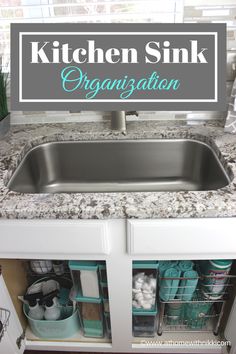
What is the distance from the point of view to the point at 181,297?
119 centimetres

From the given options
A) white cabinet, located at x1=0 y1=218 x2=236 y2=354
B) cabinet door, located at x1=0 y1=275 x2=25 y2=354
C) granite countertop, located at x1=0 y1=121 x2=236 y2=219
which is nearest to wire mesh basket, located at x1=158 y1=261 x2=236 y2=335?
white cabinet, located at x1=0 y1=218 x2=236 y2=354

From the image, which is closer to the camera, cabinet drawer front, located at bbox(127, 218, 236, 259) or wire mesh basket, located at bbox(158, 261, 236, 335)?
cabinet drawer front, located at bbox(127, 218, 236, 259)

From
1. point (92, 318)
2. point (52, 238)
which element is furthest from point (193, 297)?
point (52, 238)

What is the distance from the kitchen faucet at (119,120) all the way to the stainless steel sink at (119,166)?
65 mm

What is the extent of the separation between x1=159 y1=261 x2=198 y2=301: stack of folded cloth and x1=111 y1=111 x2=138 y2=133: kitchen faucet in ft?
2.03

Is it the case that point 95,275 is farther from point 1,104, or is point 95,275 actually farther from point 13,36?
point 13,36

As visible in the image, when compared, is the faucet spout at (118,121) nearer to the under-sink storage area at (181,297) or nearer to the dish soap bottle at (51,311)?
the under-sink storage area at (181,297)

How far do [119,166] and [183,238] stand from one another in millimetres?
564

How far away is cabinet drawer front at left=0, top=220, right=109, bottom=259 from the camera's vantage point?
2.80 ft

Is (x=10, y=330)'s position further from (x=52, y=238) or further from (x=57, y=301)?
(x=52, y=238)

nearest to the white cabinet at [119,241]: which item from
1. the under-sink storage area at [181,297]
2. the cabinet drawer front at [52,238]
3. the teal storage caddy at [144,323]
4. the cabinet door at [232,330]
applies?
the cabinet drawer front at [52,238]

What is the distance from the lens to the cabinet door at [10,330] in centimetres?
106

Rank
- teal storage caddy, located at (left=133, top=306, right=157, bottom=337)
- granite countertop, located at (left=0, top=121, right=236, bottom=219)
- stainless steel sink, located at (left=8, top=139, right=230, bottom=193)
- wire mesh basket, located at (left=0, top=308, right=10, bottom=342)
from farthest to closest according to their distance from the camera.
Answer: stainless steel sink, located at (left=8, top=139, right=230, bottom=193)
teal storage caddy, located at (left=133, top=306, right=157, bottom=337)
wire mesh basket, located at (left=0, top=308, right=10, bottom=342)
granite countertop, located at (left=0, top=121, right=236, bottom=219)

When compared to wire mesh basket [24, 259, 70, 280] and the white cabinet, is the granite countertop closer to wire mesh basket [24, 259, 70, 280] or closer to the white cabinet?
the white cabinet
